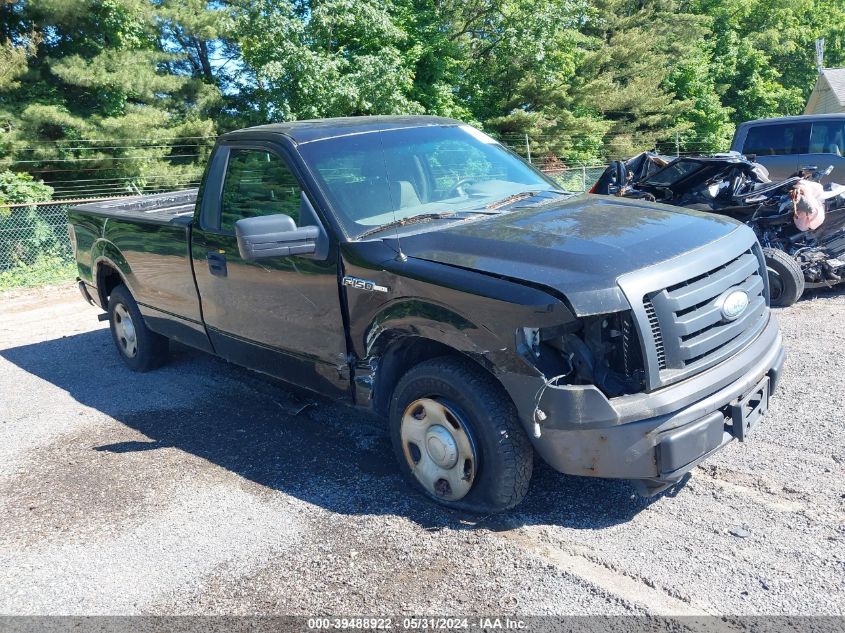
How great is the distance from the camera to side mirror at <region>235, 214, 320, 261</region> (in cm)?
380

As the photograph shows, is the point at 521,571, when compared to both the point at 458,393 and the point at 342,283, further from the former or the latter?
the point at 342,283

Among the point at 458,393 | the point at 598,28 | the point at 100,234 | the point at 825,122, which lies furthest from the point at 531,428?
the point at 598,28

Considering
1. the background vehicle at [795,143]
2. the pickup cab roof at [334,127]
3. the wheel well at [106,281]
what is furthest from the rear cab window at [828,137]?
the wheel well at [106,281]

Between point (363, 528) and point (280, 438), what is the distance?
56.0 inches

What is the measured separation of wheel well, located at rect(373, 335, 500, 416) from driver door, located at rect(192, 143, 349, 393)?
0.90ft

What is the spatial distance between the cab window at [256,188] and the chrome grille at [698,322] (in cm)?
215

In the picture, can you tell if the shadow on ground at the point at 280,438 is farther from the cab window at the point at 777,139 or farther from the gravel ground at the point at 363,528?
the cab window at the point at 777,139

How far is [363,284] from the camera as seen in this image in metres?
3.91

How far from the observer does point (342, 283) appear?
4039 millimetres

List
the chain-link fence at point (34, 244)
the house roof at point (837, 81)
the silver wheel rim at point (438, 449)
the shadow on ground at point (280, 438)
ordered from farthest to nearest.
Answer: the house roof at point (837, 81) < the chain-link fence at point (34, 244) < the shadow on ground at point (280, 438) < the silver wheel rim at point (438, 449)

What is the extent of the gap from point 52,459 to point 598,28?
107 ft

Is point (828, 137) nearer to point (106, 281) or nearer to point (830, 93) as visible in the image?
point (106, 281)

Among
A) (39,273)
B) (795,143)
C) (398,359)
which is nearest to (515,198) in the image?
(398,359)

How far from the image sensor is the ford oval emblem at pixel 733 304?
11.5ft
